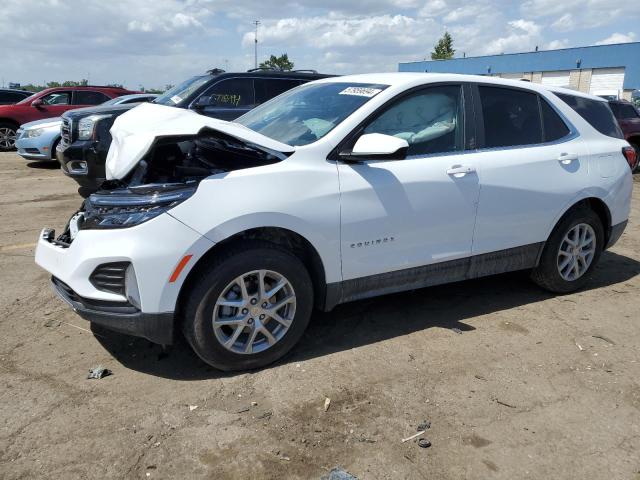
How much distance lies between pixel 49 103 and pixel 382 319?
1373cm

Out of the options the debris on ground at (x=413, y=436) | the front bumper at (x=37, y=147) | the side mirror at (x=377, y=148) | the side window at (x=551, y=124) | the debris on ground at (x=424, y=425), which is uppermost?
the side window at (x=551, y=124)

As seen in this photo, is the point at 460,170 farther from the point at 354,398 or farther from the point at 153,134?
the point at 153,134

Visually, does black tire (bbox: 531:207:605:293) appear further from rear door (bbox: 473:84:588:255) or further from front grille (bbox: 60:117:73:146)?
front grille (bbox: 60:117:73:146)

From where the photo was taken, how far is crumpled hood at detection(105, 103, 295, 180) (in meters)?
3.20

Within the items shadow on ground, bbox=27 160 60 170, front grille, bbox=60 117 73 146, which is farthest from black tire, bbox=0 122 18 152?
front grille, bbox=60 117 73 146

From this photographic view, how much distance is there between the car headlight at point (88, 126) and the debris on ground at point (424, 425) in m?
6.45

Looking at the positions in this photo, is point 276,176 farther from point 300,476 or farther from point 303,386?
point 300,476

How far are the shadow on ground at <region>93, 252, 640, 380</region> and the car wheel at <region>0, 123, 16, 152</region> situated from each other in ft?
43.5

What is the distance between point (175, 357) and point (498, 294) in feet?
9.24

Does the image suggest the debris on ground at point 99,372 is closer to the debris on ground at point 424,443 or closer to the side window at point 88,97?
the debris on ground at point 424,443

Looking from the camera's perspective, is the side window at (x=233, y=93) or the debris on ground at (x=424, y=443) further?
the side window at (x=233, y=93)

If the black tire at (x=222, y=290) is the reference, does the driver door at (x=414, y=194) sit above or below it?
above

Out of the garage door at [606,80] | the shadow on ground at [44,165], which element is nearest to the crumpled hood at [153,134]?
the shadow on ground at [44,165]

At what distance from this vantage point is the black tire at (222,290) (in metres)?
3.04
